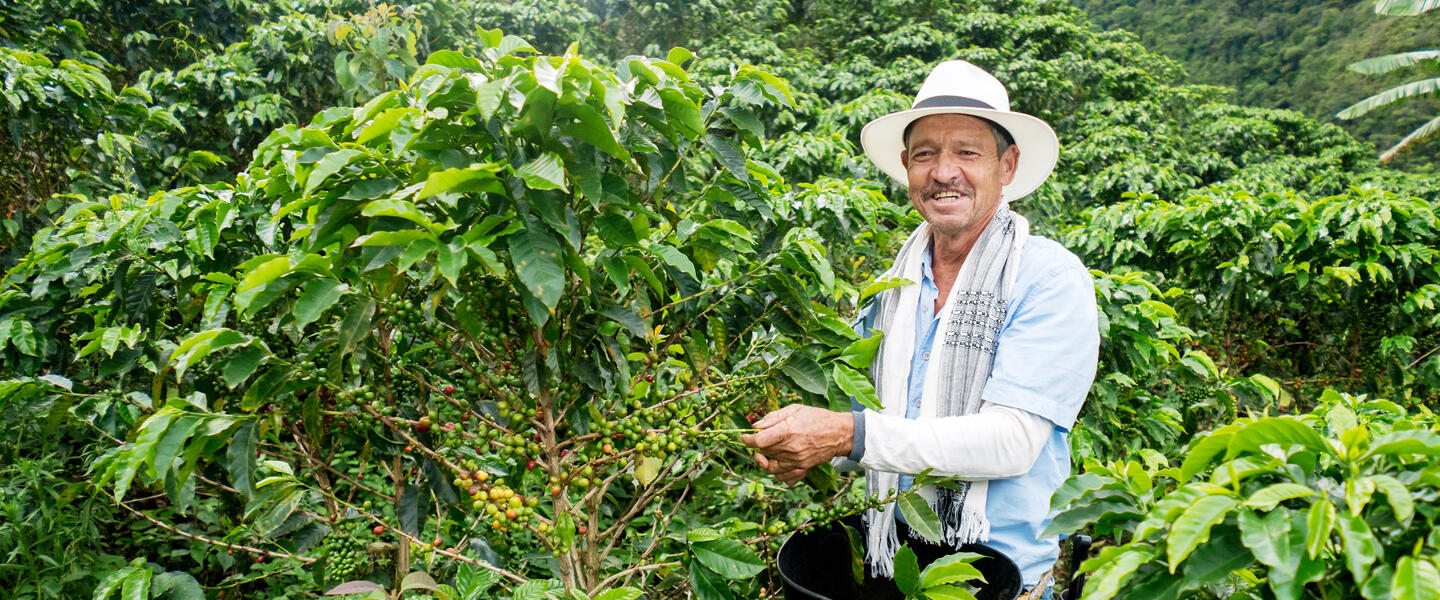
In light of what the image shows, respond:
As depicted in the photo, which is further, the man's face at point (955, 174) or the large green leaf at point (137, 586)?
the man's face at point (955, 174)

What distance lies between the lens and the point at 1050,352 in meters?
1.58

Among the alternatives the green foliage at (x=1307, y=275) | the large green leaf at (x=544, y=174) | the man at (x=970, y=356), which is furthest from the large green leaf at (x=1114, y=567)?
the green foliage at (x=1307, y=275)

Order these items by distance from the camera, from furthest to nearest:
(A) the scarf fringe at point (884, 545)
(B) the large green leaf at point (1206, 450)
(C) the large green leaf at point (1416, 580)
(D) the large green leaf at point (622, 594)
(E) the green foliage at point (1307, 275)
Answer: (E) the green foliage at point (1307, 275) → (A) the scarf fringe at point (884, 545) → (D) the large green leaf at point (622, 594) → (B) the large green leaf at point (1206, 450) → (C) the large green leaf at point (1416, 580)

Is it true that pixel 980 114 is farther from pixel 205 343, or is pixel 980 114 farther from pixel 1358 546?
pixel 205 343

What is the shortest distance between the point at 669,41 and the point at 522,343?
1027cm

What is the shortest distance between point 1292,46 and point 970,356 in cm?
2969

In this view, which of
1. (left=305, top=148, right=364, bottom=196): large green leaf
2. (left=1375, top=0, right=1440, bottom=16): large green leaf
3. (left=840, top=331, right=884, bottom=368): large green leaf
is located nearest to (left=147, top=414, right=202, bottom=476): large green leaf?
(left=305, top=148, right=364, bottom=196): large green leaf

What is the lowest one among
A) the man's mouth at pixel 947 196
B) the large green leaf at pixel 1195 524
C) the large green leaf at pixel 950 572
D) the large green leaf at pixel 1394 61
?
the large green leaf at pixel 950 572

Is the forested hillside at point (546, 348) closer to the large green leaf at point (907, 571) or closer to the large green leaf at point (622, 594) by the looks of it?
the large green leaf at point (907, 571)

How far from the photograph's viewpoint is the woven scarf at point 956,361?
166 cm

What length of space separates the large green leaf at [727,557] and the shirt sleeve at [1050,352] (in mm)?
555

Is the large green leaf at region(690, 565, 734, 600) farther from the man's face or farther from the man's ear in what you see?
the man's ear

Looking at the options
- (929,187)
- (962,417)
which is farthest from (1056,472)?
(929,187)

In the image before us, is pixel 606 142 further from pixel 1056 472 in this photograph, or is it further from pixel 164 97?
pixel 164 97
